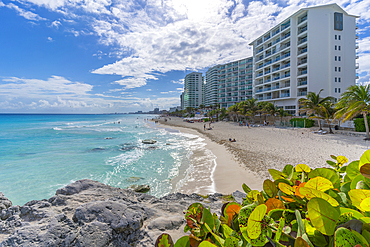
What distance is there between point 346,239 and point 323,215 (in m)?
0.12

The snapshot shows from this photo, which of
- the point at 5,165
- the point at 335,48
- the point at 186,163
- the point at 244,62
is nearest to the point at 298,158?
the point at 186,163

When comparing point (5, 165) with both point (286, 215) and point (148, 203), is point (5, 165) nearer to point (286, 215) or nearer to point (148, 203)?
point (148, 203)

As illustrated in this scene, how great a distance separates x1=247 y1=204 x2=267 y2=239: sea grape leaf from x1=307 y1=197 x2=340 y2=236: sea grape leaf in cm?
19

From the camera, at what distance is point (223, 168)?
414 inches

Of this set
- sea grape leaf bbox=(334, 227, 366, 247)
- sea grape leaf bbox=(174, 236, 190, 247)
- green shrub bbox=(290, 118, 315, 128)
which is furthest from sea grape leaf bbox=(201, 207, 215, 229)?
green shrub bbox=(290, 118, 315, 128)

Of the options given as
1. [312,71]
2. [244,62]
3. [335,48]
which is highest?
[244,62]

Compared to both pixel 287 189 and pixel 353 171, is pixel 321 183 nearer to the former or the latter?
pixel 287 189

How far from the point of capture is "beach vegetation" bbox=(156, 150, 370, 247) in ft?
2.20

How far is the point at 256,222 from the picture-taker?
2.66 ft

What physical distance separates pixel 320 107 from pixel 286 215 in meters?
28.9

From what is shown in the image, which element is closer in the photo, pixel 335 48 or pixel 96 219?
pixel 96 219

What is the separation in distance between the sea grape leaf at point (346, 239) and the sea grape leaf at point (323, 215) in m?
0.07

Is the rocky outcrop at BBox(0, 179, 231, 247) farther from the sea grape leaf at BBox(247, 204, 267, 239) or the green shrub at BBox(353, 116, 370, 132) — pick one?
the green shrub at BBox(353, 116, 370, 132)

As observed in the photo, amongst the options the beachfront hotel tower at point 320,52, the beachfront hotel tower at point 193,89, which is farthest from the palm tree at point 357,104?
the beachfront hotel tower at point 193,89
